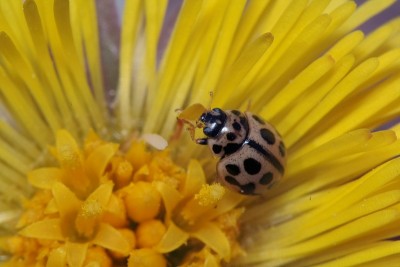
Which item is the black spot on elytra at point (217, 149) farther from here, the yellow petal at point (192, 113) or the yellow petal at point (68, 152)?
the yellow petal at point (68, 152)

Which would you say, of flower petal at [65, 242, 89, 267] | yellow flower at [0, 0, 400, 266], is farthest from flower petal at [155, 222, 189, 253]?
flower petal at [65, 242, 89, 267]

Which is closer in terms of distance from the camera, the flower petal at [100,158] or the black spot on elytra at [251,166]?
the black spot on elytra at [251,166]

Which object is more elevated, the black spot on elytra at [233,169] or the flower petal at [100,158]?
the flower petal at [100,158]

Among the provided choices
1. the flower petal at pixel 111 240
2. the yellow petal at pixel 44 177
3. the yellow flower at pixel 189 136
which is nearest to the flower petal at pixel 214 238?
the yellow flower at pixel 189 136

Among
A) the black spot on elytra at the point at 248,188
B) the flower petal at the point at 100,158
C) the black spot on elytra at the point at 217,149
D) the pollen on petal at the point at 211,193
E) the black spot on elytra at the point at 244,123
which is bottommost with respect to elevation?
the black spot on elytra at the point at 248,188

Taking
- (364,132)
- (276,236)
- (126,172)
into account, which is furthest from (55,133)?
(364,132)

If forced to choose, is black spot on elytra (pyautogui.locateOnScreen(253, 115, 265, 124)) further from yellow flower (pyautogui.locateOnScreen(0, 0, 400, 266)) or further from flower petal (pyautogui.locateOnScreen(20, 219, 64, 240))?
flower petal (pyautogui.locateOnScreen(20, 219, 64, 240))
